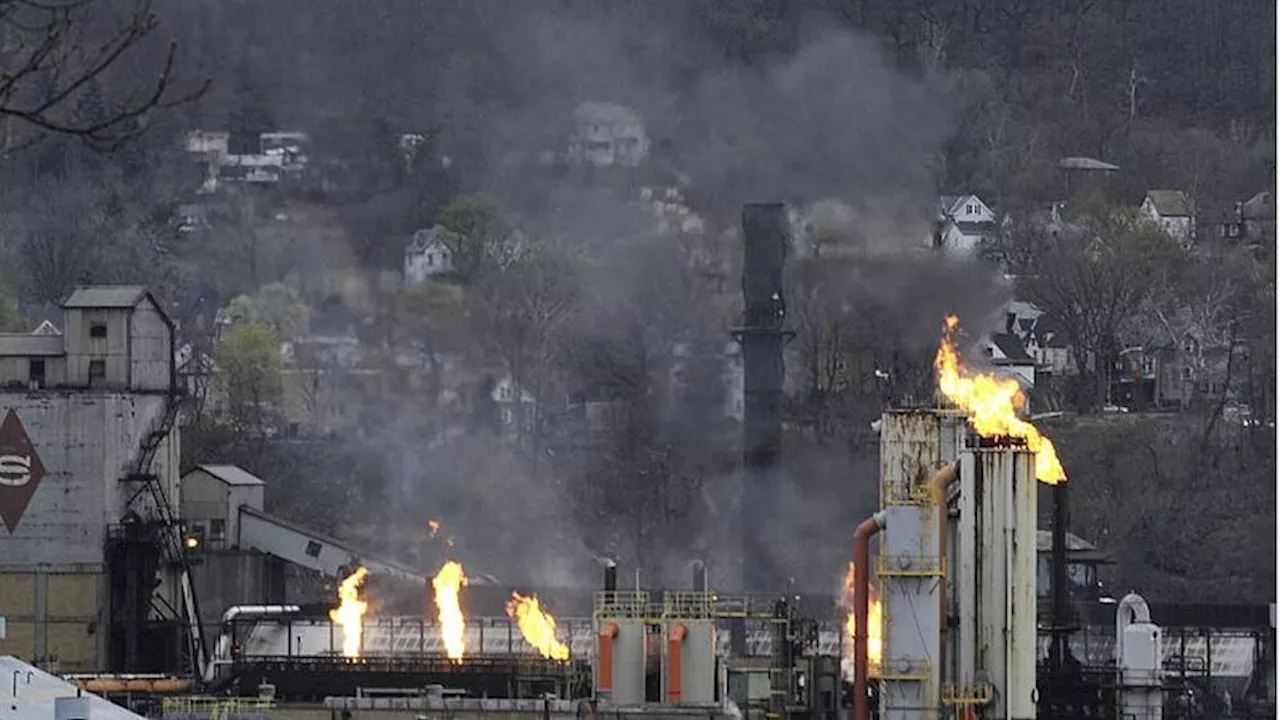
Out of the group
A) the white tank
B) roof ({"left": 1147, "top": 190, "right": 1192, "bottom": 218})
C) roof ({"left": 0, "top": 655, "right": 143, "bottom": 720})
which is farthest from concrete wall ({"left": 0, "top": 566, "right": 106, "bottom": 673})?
roof ({"left": 1147, "top": 190, "right": 1192, "bottom": 218})

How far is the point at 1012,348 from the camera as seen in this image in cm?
8025

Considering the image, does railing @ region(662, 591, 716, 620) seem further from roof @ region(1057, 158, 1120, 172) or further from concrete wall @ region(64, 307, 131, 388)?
roof @ region(1057, 158, 1120, 172)

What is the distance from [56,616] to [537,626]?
28.1 feet

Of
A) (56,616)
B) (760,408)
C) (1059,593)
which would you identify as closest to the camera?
(1059,593)

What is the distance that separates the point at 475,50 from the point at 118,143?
83481 mm

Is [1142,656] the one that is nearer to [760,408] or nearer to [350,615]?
[350,615]

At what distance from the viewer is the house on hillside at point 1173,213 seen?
90.5 meters

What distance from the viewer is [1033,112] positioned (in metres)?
95.4

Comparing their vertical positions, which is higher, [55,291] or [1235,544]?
[55,291]

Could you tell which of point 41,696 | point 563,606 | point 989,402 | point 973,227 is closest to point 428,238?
point 973,227

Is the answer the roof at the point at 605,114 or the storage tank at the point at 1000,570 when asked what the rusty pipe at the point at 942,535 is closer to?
the storage tank at the point at 1000,570

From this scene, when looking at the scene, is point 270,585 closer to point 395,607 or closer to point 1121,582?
point 395,607

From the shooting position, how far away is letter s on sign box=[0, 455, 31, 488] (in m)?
55.8

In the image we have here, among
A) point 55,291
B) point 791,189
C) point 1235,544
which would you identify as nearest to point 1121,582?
point 1235,544
